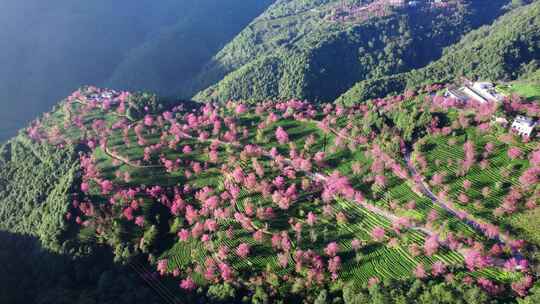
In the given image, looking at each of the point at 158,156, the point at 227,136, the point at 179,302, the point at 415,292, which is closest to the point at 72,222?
the point at 158,156

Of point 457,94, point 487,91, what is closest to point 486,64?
point 487,91

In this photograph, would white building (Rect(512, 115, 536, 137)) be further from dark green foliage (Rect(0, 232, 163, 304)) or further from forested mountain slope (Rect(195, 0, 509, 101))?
forested mountain slope (Rect(195, 0, 509, 101))

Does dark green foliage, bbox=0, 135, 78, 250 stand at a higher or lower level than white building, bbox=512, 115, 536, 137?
higher

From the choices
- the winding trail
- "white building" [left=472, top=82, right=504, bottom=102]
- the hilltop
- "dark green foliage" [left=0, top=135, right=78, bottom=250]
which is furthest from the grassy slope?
"white building" [left=472, top=82, right=504, bottom=102]

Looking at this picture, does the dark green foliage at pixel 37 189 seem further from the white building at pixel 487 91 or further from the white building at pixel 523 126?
the white building at pixel 487 91

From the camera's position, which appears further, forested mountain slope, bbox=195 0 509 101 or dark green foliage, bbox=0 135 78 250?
forested mountain slope, bbox=195 0 509 101

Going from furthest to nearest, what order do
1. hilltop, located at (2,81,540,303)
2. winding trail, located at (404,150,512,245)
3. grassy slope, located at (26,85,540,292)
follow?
grassy slope, located at (26,85,540,292) < winding trail, located at (404,150,512,245) < hilltop, located at (2,81,540,303)

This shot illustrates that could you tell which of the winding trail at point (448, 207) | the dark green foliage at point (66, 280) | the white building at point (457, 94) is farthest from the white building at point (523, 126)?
the dark green foliage at point (66, 280)

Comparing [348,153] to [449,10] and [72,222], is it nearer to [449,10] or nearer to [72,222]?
[72,222]
